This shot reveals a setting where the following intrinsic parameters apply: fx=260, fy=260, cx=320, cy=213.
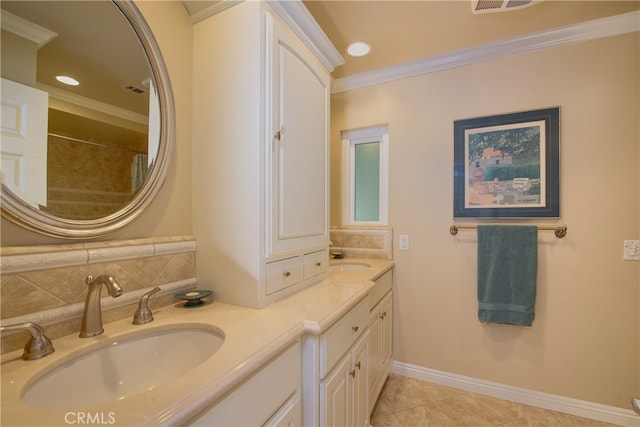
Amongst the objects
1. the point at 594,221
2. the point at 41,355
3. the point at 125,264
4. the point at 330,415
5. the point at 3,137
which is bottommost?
the point at 330,415

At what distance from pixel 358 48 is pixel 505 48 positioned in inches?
39.7

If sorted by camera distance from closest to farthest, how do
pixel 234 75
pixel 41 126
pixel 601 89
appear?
pixel 41 126
pixel 234 75
pixel 601 89

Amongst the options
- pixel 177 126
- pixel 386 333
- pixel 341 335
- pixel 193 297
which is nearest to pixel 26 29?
pixel 177 126

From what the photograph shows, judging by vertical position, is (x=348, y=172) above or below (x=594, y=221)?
above

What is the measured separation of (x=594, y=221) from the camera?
1625 mm

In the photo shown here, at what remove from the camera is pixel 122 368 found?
2.73 feet

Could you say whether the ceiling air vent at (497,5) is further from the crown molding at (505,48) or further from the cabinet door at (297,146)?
the cabinet door at (297,146)

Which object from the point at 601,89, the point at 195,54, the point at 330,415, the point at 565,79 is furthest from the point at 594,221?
the point at 195,54

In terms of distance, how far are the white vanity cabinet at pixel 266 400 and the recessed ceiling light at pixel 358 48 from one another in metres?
1.89

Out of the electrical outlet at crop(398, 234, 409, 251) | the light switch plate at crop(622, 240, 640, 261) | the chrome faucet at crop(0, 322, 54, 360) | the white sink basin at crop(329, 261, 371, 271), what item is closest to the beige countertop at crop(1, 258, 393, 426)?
the chrome faucet at crop(0, 322, 54, 360)

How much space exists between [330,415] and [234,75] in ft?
4.78

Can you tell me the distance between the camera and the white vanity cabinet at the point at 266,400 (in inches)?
24.1

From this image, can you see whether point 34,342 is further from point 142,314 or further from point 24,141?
point 24,141

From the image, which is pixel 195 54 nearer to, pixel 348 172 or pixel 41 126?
pixel 41 126
